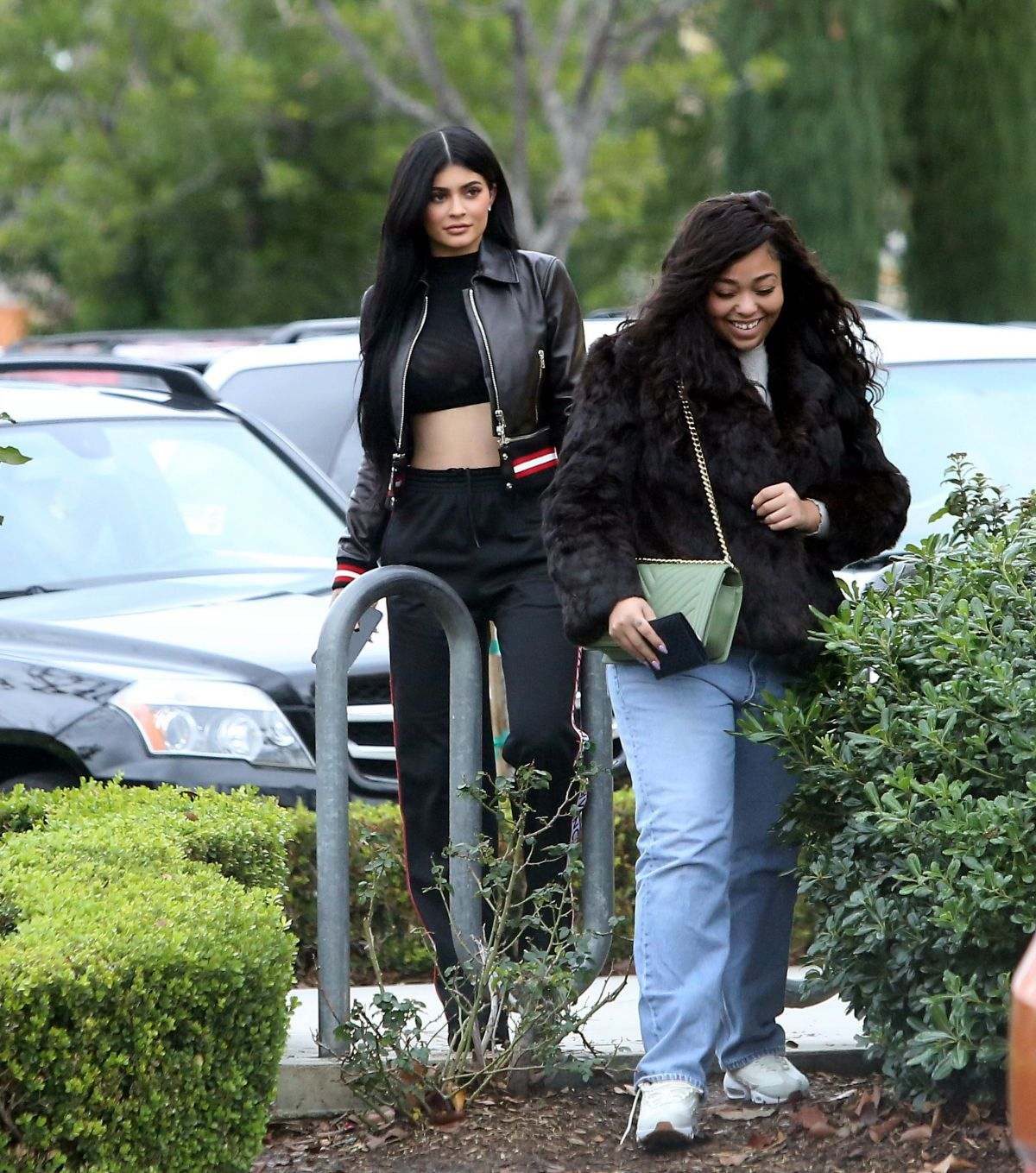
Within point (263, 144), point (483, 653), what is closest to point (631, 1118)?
point (483, 653)

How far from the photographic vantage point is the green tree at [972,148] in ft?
90.5

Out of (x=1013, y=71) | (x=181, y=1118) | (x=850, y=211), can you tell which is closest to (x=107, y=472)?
(x=181, y=1118)

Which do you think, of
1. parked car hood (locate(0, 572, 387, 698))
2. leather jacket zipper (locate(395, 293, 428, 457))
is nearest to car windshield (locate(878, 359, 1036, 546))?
parked car hood (locate(0, 572, 387, 698))

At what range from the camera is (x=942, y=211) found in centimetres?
2844

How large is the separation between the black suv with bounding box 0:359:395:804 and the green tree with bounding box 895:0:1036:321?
22.4 meters

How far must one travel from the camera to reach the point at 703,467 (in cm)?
385

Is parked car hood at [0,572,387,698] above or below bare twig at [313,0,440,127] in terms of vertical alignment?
below

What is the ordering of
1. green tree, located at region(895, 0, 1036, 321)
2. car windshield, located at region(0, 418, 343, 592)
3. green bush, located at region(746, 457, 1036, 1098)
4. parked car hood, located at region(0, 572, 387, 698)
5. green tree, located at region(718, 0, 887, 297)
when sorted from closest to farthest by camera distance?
green bush, located at region(746, 457, 1036, 1098) → parked car hood, located at region(0, 572, 387, 698) → car windshield, located at region(0, 418, 343, 592) → green tree, located at region(718, 0, 887, 297) → green tree, located at region(895, 0, 1036, 321)

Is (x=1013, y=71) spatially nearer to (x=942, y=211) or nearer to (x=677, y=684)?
(x=942, y=211)

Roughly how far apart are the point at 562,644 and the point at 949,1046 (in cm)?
113

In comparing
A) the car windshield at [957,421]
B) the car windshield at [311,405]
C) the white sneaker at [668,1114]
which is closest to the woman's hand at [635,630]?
the white sneaker at [668,1114]

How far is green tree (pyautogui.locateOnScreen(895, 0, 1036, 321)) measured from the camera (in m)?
27.6

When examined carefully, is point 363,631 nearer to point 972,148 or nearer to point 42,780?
point 42,780

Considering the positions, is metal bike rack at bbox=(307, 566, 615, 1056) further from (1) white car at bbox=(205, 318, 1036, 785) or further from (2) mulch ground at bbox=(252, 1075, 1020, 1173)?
(1) white car at bbox=(205, 318, 1036, 785)
